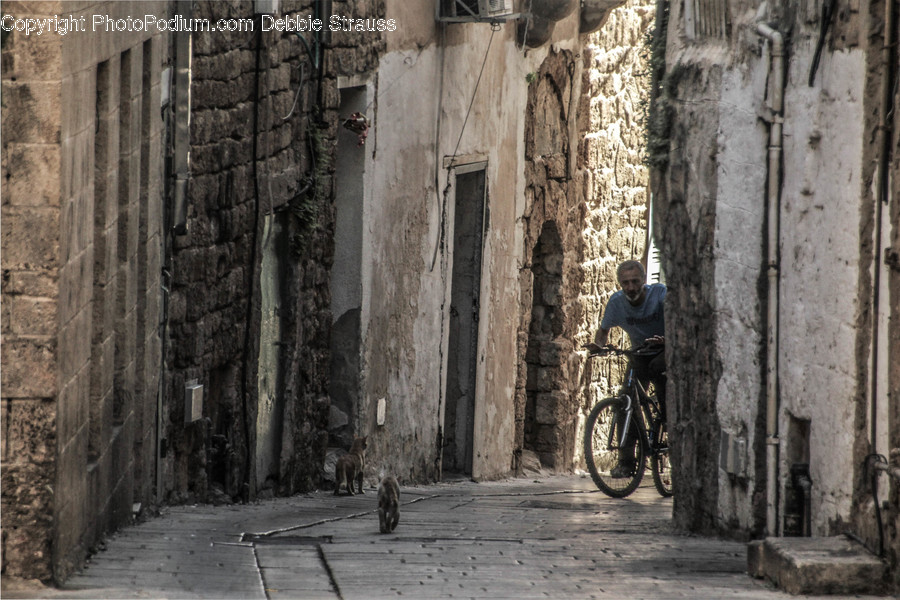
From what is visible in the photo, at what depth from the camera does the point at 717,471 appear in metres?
8.45

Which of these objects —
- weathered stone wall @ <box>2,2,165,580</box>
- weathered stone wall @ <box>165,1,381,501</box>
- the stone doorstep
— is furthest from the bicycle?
weathered stone wall @ <box>2,2,165,580</box>

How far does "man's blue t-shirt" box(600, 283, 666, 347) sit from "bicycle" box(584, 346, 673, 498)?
7.7 inches

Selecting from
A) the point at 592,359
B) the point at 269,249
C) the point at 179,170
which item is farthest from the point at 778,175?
the point at 592,359

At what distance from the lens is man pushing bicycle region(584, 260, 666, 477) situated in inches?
435

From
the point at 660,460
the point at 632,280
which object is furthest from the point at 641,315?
the point at 660,460

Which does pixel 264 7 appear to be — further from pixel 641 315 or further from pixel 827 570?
pixel 827 570

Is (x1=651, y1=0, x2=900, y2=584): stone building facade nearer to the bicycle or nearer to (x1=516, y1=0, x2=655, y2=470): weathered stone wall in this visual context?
the bicycle

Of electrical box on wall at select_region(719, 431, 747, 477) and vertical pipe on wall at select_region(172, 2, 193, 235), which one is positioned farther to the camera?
vertical pipe on wall at select_region(172, 2, 193, 235)

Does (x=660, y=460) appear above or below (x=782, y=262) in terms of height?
below

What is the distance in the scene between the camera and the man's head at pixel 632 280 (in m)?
11.1

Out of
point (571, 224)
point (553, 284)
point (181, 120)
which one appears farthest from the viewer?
point (571, 224)

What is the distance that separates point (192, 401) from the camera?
8656 mm

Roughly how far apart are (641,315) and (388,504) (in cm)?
384

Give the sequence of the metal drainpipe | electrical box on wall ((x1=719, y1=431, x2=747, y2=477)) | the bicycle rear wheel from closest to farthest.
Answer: the metal drainpipe, electrical box on wall ((x1=719, y1=431, x2=747, y2=477)), the bicycle rear wheel
